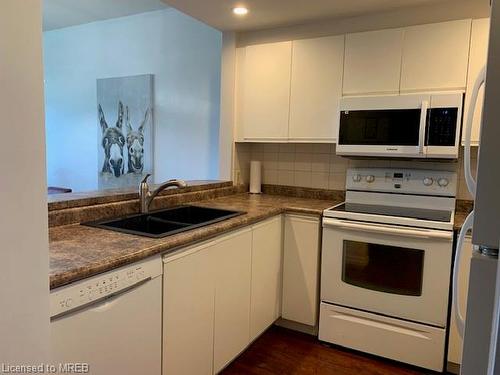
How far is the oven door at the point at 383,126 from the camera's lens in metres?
2.23

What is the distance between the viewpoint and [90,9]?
356 centimetres

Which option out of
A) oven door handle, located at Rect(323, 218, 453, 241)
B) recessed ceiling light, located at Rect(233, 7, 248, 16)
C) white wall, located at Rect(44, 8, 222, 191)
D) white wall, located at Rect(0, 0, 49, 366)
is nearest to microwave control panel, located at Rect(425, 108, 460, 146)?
oven door handle, located at Rect(323, 218, 453, 241)

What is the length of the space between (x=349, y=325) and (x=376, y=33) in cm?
190

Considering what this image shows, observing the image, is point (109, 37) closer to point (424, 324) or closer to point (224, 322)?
point (224, 322)

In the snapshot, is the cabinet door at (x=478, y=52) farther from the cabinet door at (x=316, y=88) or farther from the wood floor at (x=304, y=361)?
the wood floor at (x=304, y=361)

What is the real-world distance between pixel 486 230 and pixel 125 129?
3593mm

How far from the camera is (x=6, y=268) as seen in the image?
72 cm

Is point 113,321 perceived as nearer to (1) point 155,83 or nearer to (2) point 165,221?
(2) point 165,221

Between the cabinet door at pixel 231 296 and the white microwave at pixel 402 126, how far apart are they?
978 millimetres

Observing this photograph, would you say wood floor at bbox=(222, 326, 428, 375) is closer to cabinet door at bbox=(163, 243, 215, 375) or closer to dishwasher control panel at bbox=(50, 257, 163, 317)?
cabinet door at bbox=(163, 243, 215, 375)

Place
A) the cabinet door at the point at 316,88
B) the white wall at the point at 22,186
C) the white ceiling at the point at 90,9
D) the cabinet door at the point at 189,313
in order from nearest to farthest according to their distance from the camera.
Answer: the white wall at the point at 22,186 < the cabinet door at the point at 189,313 < the cabinet door at the point at 316,88 < the white ceiling at the point at 90,9

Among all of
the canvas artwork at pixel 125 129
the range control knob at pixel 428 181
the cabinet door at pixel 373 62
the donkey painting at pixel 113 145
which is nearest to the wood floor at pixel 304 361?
the range control knob at pixel 428 181

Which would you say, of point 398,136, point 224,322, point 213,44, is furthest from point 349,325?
point 213,44

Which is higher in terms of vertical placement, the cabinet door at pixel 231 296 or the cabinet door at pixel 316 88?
the cabinet door at pixel 316 88
